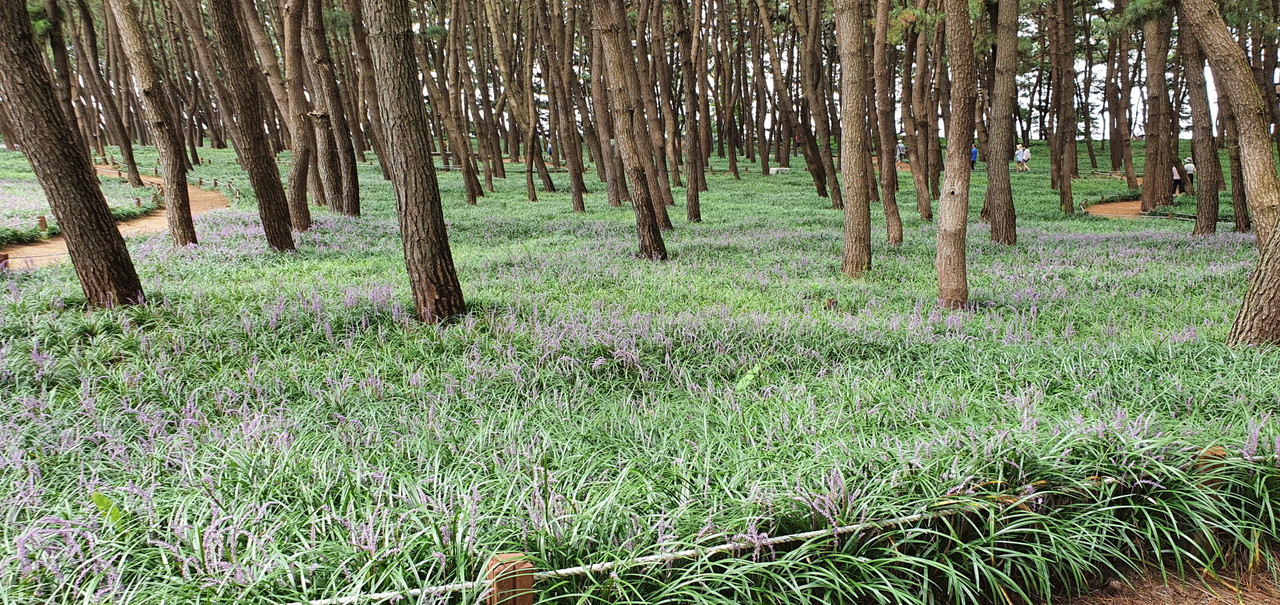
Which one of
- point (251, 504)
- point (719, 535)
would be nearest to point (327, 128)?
point (251, 504)

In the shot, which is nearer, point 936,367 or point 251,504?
point 251,504

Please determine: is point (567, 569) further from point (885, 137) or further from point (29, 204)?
point (29, 204)

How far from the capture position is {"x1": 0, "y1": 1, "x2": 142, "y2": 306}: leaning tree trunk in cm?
562

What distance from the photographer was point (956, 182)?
6.70m

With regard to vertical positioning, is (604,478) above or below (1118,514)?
above

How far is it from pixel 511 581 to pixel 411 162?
455cm

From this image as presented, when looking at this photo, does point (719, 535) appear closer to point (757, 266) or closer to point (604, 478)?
point (604, 478)

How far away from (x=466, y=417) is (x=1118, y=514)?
10.9 feet

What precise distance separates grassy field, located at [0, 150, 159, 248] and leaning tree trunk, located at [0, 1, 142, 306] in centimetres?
453

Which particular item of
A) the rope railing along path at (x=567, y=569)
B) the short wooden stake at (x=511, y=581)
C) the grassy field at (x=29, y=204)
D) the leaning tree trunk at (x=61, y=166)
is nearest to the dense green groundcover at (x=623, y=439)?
the rope railing along path at (x=567, y=569)

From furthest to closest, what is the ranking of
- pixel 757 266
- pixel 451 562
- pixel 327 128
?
pixel 327 128, pixel 757 266, pixel 451 562

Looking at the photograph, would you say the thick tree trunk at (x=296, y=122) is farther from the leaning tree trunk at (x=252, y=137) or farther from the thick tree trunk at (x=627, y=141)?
the thick tree trunk at (x=627, y=141)

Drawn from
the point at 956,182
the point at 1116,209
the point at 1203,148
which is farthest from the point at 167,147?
the point at 1116,209

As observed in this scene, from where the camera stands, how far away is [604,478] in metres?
3.12
